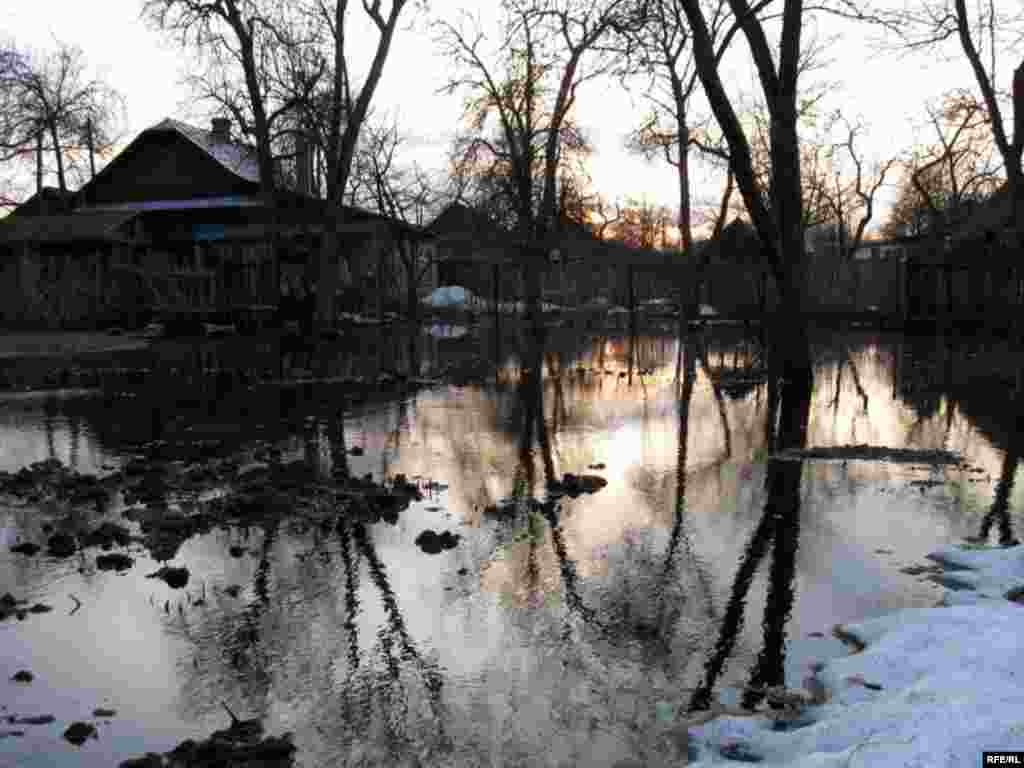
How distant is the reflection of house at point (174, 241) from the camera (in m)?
27.2

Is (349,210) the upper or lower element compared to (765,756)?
upper

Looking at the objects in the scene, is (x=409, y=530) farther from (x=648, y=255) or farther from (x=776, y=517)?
(x=648, y=255)

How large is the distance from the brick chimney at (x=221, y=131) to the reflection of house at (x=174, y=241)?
0.37ft

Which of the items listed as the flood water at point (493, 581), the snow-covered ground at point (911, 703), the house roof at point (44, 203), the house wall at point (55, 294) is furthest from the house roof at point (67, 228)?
the snow-covered ground at point (911, 703)

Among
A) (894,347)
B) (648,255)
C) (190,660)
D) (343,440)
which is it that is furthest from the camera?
(648,255)

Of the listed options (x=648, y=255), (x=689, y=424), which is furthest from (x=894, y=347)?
(x=648, y=255)

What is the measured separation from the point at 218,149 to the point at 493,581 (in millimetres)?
37428

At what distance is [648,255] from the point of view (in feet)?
197

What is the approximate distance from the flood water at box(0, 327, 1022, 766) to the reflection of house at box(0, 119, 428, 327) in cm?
1582

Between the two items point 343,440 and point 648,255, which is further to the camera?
point 648,255

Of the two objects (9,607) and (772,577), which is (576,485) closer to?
(772,577)

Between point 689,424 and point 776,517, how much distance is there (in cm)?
440

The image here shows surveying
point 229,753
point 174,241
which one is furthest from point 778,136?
point 174,241

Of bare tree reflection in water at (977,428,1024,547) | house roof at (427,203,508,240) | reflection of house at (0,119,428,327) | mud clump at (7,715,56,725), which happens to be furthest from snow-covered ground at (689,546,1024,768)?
house roof at (427,203,508,240)
